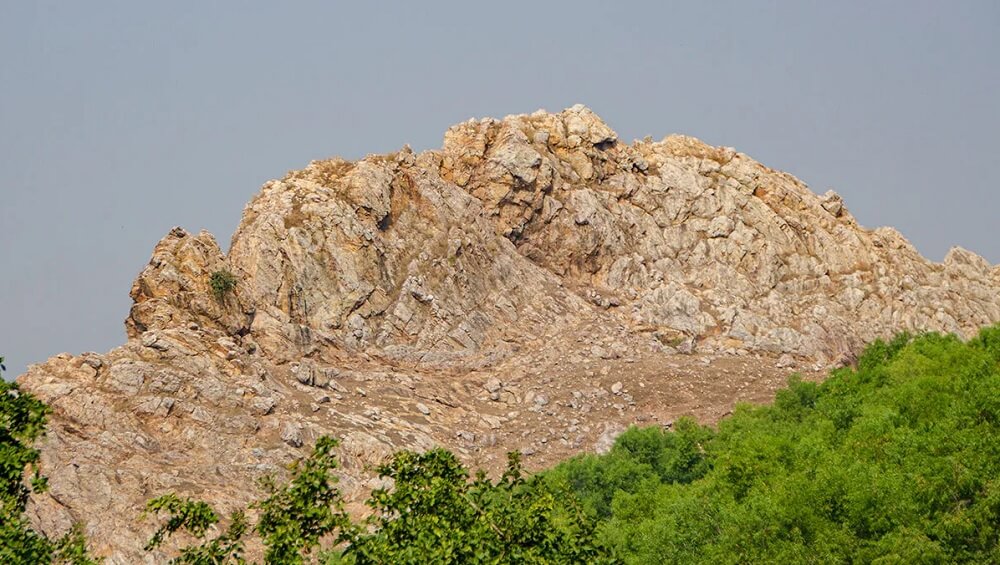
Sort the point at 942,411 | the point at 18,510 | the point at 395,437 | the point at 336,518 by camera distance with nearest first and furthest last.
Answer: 1. the point at 336,518
2. the point at 18,510
3. the point at 942,411
4. the point at 395,437

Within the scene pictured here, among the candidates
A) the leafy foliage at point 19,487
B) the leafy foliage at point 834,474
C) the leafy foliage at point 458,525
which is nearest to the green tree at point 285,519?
the leafy foliage at point 458,525

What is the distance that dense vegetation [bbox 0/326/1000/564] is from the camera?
957 inches

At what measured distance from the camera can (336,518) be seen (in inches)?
946

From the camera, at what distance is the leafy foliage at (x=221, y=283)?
8288 centimetres

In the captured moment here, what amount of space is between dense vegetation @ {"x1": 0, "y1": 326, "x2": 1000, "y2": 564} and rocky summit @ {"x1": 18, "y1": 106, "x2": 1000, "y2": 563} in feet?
21.7

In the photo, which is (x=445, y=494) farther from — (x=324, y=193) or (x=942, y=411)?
(x=324, y=193)

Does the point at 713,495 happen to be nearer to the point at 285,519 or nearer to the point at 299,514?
the point at 299,514

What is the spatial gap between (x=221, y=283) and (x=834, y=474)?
46442 millimetres

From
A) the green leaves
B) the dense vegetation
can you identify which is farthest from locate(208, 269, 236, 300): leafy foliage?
the green leaves

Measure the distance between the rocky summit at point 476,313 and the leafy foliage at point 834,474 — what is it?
706cm

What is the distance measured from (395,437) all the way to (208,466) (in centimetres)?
1215

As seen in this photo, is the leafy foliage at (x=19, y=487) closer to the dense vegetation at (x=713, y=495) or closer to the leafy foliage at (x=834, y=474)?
the dense vegetation at (x=713, y=495)

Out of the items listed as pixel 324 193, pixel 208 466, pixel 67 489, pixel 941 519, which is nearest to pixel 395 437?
pixel 208 466

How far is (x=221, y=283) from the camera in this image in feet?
272
